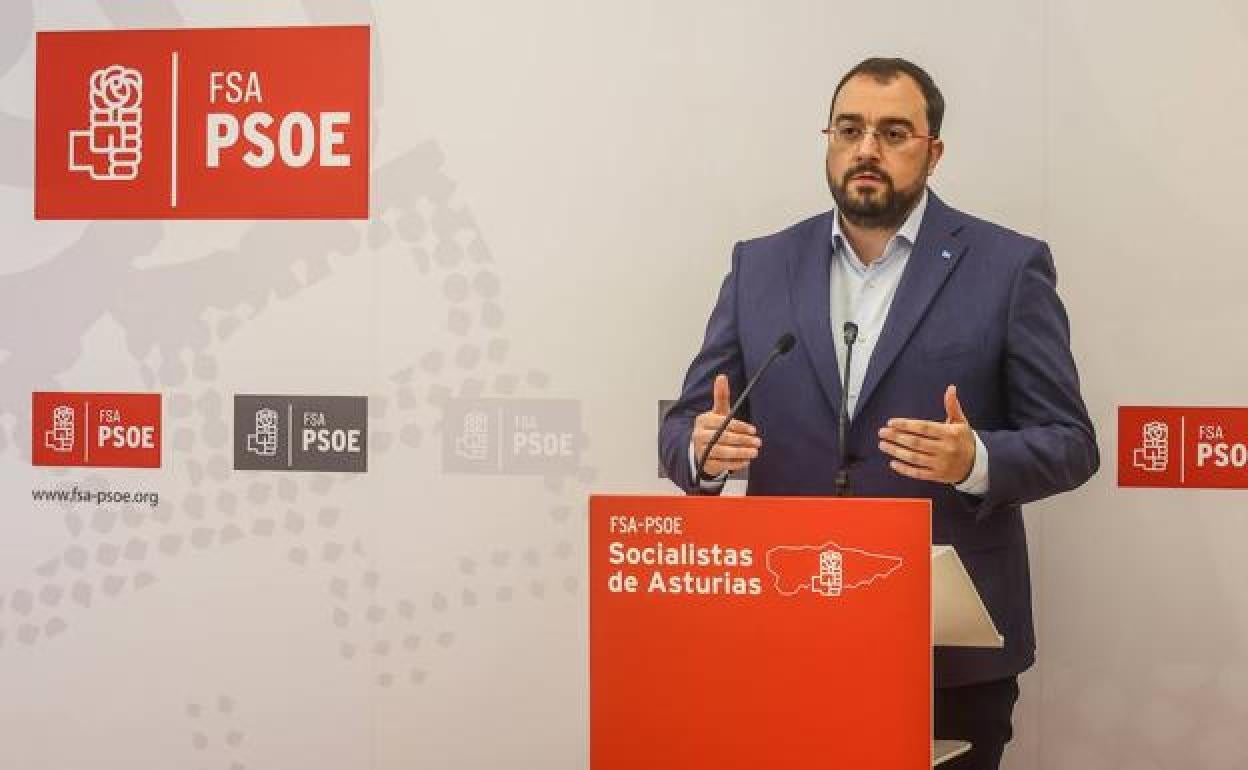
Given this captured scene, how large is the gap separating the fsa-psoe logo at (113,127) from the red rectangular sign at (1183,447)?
8.14 feet

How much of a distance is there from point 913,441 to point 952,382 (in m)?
0.46

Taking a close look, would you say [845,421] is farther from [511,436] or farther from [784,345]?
[511,436]

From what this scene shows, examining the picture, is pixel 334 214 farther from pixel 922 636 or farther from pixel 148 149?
pixel 922 636

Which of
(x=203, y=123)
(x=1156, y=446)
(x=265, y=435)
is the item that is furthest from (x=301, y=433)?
(x=1156, y=446)

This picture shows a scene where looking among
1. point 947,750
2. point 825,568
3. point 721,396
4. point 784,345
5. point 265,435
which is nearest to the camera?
point 825,568

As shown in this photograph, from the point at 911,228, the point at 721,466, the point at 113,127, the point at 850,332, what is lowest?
the point at 721,466

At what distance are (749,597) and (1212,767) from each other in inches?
73.9

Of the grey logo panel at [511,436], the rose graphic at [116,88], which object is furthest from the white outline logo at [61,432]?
the grey logo panel at [511,436]

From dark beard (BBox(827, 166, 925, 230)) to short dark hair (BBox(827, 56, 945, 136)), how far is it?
158mm

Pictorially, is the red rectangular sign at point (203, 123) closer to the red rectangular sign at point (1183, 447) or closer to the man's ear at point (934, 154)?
the man's ear at point (934, 154)

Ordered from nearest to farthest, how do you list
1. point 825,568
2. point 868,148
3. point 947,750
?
point 825,568
point 947,750
point 868,148

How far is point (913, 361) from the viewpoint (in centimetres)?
265

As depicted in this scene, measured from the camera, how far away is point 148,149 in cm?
339

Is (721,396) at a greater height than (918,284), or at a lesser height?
lesser
